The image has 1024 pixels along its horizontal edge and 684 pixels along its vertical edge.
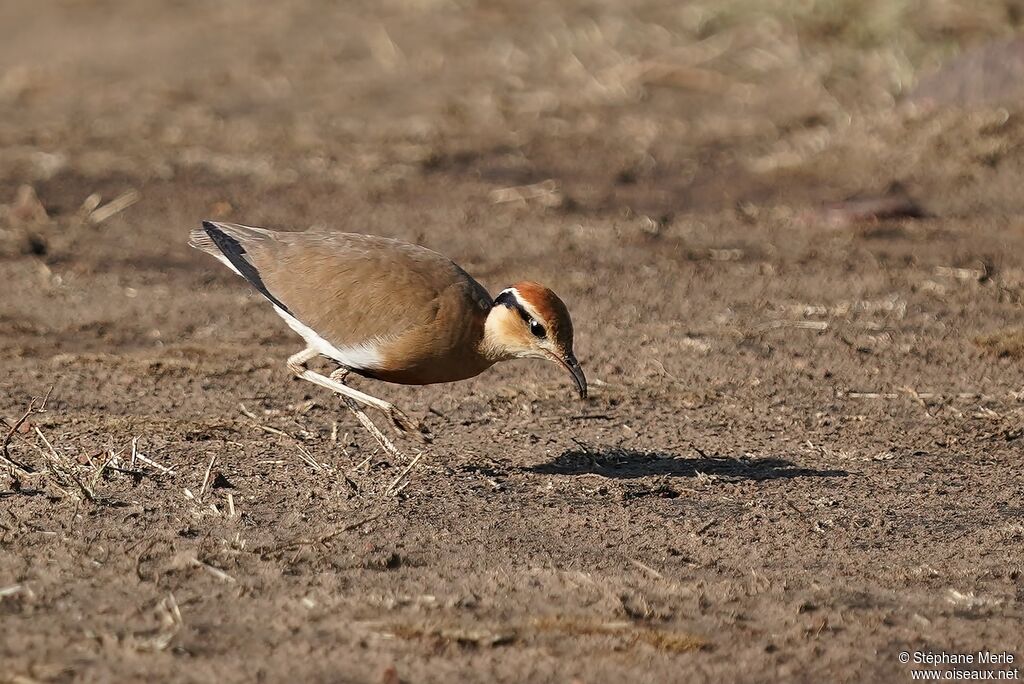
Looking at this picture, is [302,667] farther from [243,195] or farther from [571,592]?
[243,195]

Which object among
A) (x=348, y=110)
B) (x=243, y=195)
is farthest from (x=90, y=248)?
(x=348, y=110)

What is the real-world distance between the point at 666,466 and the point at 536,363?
5.52 feet

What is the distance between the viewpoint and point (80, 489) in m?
5.57

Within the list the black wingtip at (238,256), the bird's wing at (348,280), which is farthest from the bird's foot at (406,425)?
the black wingtip at (238,256)

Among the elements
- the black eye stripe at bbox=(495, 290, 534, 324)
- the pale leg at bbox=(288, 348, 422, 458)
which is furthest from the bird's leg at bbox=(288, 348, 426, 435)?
the black eye stripe at bbox=(495, 290, 534, 324)

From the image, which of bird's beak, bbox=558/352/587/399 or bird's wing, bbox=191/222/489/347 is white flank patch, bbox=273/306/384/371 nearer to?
bird's wing, bbox=191/222/489/347

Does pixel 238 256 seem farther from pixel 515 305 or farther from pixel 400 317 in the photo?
pixel 515 305

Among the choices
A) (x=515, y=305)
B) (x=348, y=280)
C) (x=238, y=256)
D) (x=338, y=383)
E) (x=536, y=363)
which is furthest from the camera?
(x=536, y=363)

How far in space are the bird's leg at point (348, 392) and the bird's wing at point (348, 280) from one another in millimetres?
239

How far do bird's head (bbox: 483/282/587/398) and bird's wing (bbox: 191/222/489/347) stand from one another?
21cm

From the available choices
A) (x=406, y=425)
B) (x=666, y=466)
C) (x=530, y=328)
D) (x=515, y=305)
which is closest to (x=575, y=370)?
(x=530, y=328)

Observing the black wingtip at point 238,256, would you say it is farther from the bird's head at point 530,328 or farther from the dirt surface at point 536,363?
the bird's head at point 530,328

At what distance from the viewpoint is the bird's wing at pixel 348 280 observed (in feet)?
21.0

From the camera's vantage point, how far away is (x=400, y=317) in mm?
6363
